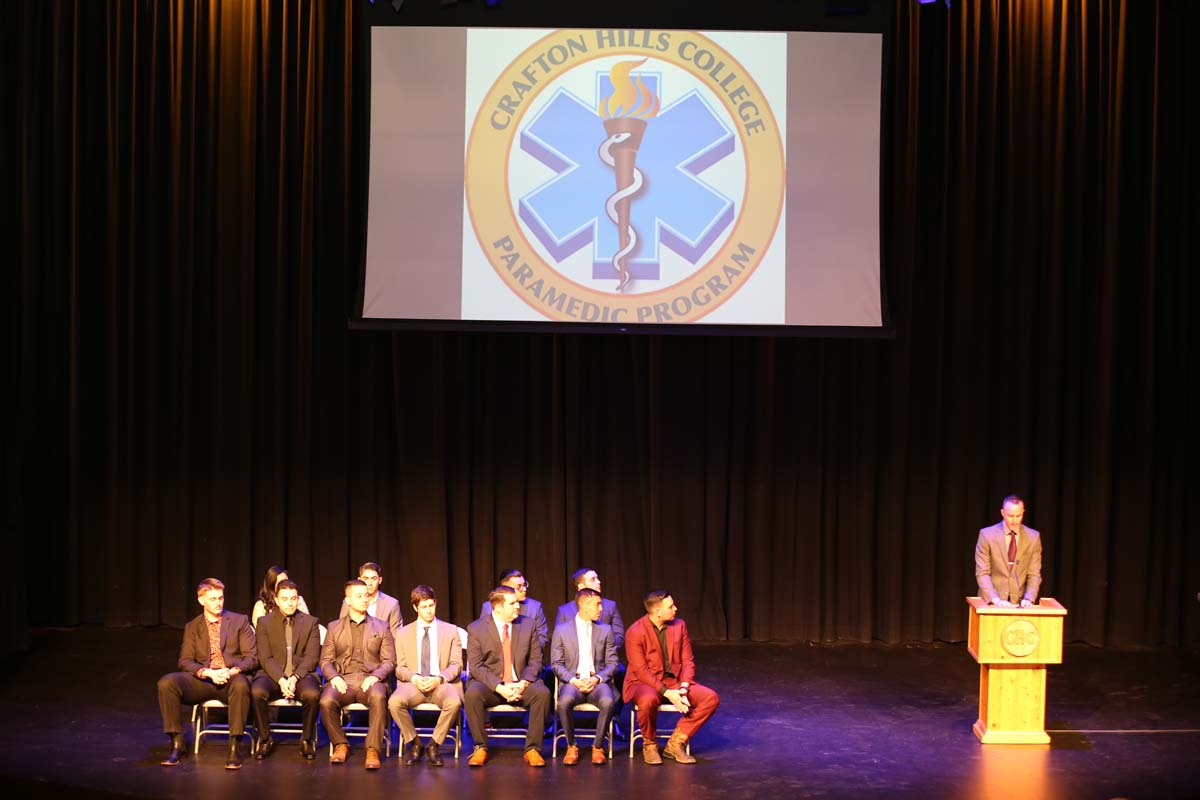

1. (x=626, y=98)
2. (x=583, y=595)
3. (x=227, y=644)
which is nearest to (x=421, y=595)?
(x=583, y=595)

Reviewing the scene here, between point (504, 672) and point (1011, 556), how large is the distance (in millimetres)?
2889

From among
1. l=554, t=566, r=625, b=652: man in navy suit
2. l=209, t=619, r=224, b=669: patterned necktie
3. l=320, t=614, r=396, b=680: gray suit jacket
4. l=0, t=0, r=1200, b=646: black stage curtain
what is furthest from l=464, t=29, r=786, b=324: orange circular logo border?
l=209, t=619, r=224, b=669: patterned necktie

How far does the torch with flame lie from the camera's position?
29.1ft

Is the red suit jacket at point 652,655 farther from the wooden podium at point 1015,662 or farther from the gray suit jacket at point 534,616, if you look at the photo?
the wooden podium at point 1015,662

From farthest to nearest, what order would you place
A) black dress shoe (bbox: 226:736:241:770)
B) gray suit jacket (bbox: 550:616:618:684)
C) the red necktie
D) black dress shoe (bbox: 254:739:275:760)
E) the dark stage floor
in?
1. gray suit jacket (bbox: 550:616:618:684)
2. the red necktie
3. black dress shoe (bbox: 254:739:275:760)
4. black dress shoe (bbox: 226:736:241:770)
5. the dark stage floor

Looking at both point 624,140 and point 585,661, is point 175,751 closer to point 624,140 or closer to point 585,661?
point 585,661

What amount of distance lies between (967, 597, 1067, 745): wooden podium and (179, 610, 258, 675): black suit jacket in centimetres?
382

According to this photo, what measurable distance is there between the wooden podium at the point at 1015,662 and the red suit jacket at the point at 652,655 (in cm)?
153

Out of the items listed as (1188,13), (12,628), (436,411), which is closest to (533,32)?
(436,411)

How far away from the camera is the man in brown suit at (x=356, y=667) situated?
6934mm

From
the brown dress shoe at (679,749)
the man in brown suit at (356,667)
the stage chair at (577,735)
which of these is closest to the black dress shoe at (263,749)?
the man in brown suit at (356,667)

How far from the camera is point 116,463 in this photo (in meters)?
9.51

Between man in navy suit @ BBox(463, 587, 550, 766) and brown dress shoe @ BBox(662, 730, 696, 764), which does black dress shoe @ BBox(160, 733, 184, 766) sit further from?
brown dress shoe @ BBox(662, 730, 696, 764)

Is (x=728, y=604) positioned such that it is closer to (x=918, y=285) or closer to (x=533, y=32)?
(x=918, y=285)
